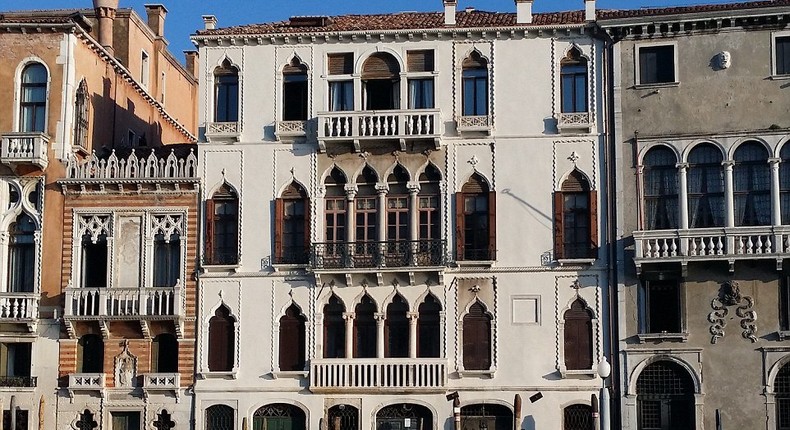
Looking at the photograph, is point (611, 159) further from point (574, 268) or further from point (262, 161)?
point (262, 161)

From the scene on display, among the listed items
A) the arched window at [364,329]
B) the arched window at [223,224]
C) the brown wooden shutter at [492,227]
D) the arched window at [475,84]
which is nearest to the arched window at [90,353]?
the arched window at [223,224]

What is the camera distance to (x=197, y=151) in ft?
136

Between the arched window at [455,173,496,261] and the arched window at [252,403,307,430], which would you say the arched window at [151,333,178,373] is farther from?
the arched window at [455,173,496,261]

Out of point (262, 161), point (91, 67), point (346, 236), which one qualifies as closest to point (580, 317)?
point (346, 236)

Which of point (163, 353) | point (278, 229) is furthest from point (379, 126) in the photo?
point (163, 353)

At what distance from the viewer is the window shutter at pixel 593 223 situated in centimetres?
3847

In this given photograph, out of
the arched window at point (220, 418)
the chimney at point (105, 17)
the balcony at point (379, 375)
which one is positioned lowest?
the arched window at point (220, 418)

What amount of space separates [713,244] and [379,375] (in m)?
10.3

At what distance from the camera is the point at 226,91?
135ft

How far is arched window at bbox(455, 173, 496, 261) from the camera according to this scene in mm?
38969

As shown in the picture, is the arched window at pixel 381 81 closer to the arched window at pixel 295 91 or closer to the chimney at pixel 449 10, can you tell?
the arched window at pixel 295 91

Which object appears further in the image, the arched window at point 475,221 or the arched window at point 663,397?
the arched window at point 475,221

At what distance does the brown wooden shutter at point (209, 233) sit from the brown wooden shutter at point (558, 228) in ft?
34.0

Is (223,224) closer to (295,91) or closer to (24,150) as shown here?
(295,91)
